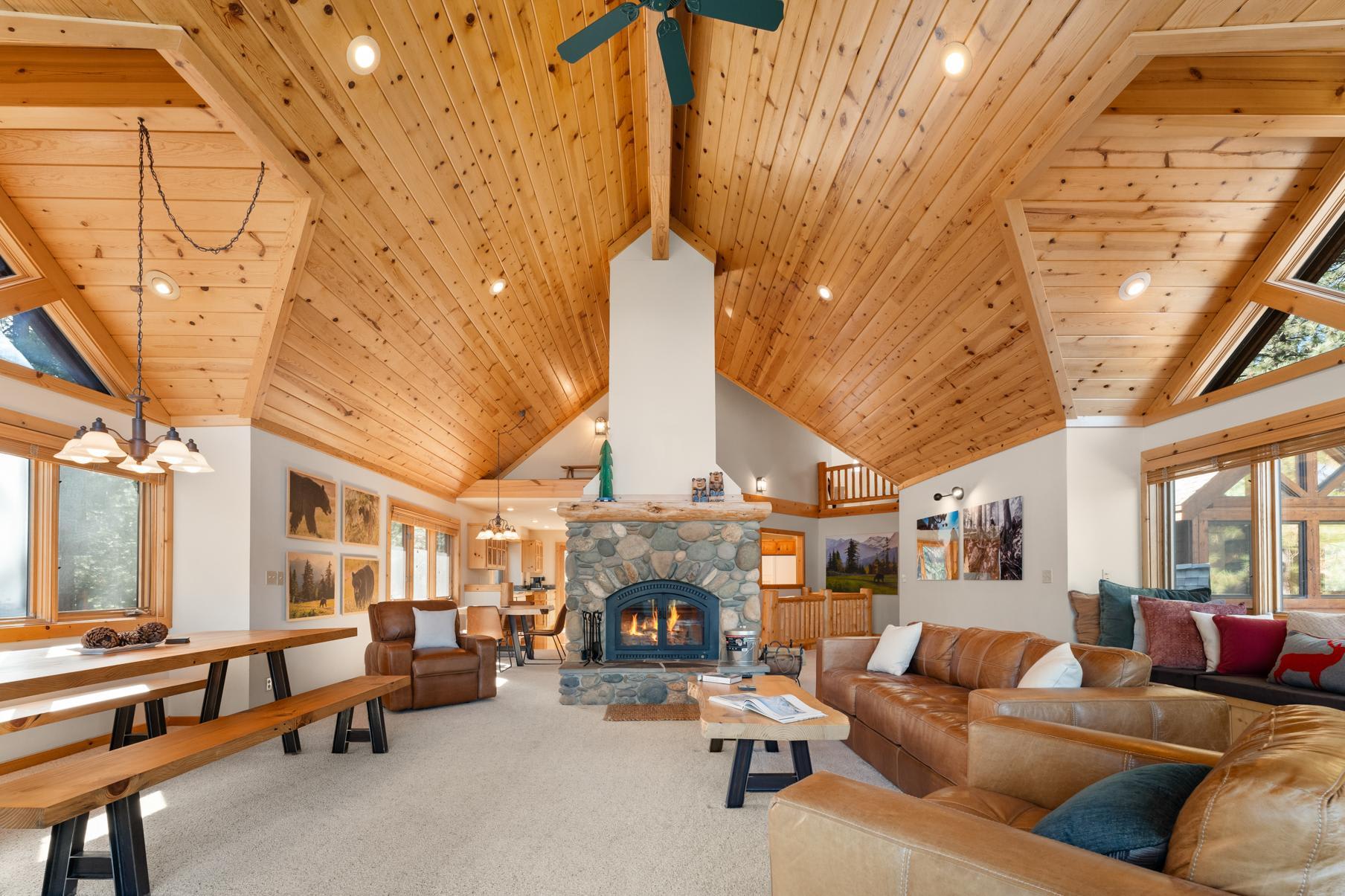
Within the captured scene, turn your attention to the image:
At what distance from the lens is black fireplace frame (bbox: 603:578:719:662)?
711 centimetres

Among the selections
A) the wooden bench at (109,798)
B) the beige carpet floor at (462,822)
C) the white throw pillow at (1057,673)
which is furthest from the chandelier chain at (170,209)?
the white throw pillow at (1057,673)

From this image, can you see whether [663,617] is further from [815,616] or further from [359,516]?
[815,616]

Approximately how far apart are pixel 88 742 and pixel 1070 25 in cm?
649

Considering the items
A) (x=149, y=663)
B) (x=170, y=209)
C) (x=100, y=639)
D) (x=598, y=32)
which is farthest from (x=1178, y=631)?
(x=170, y=209)

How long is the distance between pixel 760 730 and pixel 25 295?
463 centimetres

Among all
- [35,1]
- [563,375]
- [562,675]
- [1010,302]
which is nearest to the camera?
[35,1]

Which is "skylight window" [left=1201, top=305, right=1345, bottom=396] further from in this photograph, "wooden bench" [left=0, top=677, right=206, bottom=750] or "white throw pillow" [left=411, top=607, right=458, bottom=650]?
"wooden bench" [left=0, top=677, right=206, bottom=750]

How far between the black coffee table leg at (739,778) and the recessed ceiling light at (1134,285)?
374 centimetres

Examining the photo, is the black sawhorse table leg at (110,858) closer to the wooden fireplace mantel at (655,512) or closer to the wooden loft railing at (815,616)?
the wooden fireplace mantel at (655,512)

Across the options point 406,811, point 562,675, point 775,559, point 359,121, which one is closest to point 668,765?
point 406,811

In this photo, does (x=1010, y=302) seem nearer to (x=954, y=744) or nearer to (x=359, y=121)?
(x=954, y=744)

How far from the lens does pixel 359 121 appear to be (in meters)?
4.21

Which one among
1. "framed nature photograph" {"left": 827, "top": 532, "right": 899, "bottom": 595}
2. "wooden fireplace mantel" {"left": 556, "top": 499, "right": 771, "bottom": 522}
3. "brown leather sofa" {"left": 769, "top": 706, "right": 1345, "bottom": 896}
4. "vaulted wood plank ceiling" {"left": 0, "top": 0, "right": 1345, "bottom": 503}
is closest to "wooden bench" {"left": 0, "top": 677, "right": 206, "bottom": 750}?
"vaulted wood plank ceiling" {"left": 0, "top": 0, "right": 1345, "bottom": 503}

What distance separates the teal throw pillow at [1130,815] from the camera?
4.87ft
